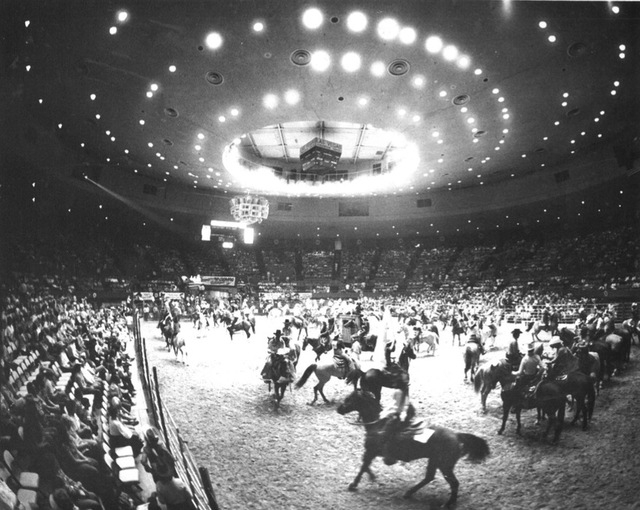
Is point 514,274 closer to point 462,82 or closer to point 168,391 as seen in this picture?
point 462,82

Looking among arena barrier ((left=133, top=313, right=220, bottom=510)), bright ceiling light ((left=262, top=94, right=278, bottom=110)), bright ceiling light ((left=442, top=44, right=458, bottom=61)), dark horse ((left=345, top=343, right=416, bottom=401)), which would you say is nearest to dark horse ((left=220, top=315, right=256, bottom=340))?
arena barrier ((left=133, top=313, right=220, bottom=510))

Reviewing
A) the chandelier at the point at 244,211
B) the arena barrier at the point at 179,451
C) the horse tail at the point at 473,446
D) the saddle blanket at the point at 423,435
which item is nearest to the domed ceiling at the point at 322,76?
the chandelier at the point at 244,211

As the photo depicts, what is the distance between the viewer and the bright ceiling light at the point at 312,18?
8078 mm

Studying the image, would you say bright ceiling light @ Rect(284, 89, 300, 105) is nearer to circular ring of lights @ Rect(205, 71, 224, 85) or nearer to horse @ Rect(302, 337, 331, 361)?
circular ring of lights @ Rect(205, 71, 224, 85)

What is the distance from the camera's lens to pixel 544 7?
7.56m

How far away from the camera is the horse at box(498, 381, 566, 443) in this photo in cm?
584

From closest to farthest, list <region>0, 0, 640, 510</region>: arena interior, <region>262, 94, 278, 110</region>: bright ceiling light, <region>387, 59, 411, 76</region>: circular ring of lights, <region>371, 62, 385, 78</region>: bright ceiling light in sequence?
1. <region>0, 0, 640, 510</region>: arena interior
2. <region>387, 59, 411, 76</region>: circular ring of lights
3. <region>371, 62, 385, 78</region>: bright ceiling light
4. <region>262, 94, 278, 110</region>: bright ceiling light

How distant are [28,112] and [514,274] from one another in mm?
18059

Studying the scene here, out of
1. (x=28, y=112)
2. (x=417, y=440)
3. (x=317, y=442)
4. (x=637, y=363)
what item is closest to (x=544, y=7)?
(x=637, y=363)

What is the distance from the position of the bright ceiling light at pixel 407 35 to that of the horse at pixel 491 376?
752 centimetres

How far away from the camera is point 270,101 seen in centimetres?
1173

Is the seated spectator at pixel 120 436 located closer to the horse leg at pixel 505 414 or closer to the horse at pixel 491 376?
the horse leg at pixel 505 414

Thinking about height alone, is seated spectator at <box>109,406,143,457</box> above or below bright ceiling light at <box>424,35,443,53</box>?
below

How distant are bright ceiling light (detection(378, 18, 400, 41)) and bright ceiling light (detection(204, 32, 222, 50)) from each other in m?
3.77
